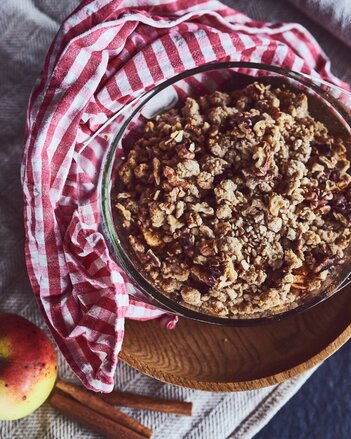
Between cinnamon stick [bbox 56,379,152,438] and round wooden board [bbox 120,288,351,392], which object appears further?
cinnamon stick [bbox 56,379,152,438]

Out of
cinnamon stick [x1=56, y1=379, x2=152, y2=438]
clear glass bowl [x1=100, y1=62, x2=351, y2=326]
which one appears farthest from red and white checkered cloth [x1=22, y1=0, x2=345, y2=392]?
cinnamon stick [x1=56, y1=379, x2=152, y2=438]

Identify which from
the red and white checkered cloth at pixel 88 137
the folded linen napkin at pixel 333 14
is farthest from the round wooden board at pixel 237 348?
the folded linen napkin at pixel 333 14

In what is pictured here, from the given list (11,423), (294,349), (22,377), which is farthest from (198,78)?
(11,423)

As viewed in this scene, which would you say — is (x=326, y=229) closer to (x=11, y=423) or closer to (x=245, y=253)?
(x=245, y=253)

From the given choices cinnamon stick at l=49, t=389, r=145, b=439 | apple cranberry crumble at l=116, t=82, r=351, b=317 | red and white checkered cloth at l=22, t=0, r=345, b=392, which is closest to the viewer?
apple cranberry crumble at l=116, t=82, r=351, b=317

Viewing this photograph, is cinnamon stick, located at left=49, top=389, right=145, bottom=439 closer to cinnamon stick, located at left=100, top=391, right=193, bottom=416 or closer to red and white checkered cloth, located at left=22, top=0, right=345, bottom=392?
cinnamon stick, located at left=100, top=391, right=193, bottom=416

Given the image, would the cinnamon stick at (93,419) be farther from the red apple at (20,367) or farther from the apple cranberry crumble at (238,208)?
the apple cranberry crumble at (238,208)

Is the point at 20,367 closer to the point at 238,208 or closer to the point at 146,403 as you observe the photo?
the point at 146,403
